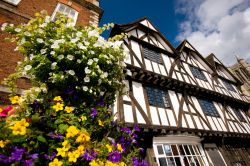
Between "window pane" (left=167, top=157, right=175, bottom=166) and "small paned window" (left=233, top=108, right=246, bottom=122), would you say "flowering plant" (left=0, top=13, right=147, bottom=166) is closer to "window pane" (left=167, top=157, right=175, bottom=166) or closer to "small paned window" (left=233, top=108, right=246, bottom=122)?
"window pane" (left=167, top=157, right=175, bottom=166)

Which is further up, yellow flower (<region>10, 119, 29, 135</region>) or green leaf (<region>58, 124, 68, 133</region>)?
green leaf (<region>58, 124, 68, 133</region>)

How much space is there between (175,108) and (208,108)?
3762 mm

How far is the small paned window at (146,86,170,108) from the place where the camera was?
8.67 meters

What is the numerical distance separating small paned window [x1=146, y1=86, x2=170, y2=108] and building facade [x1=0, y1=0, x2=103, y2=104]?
4.51 meters

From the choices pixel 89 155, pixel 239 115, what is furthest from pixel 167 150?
pixel 239 115

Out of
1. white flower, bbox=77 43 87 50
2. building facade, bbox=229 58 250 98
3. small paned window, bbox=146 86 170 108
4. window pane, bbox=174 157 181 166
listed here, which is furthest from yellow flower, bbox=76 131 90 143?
building facade, bbox=229 58 250 98

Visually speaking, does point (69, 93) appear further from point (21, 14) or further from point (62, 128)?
point (21, 14)

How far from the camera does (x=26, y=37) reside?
319cm

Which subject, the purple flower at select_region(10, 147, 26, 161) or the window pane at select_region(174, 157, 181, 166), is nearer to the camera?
the purple flower at select_region(10, 147, 26, 161)

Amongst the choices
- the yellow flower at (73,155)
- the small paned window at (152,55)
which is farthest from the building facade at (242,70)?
the yellow flower at (73,155)

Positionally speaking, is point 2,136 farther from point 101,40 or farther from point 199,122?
point 199,122

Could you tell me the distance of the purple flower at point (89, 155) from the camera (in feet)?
7.06

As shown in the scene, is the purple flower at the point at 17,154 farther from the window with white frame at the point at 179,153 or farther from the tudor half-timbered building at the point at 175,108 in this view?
the window with white frame at the point at 179,153

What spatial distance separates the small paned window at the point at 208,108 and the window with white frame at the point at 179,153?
3069 mm
